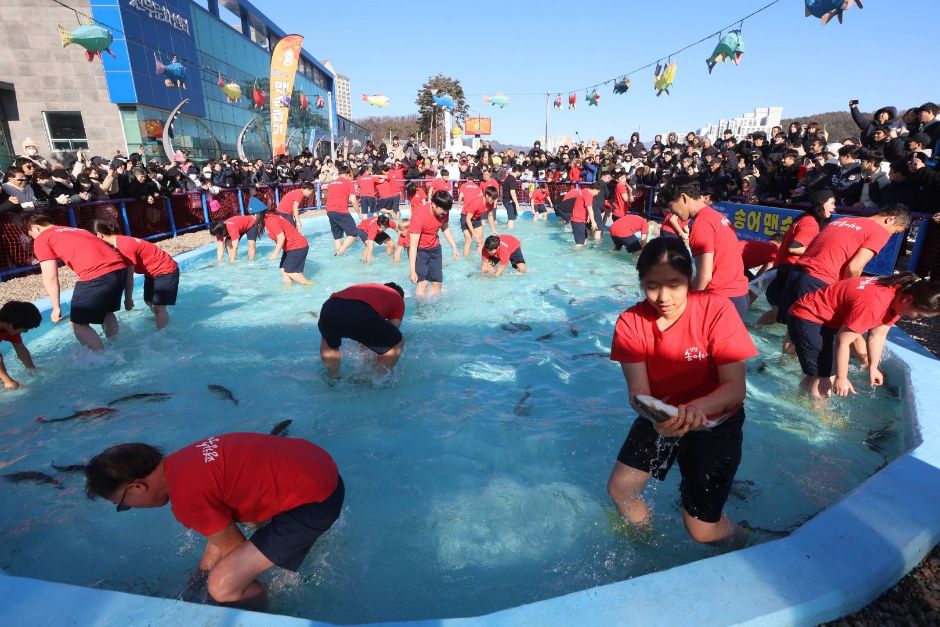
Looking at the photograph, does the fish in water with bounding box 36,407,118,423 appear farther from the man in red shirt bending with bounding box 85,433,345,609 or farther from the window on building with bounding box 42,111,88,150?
the window on building with bounding box 42,111,88,150

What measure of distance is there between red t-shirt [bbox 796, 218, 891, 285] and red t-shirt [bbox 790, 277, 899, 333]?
604 millimetres

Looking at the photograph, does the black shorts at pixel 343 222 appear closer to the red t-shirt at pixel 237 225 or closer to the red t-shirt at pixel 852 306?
the red t-shirt at pixel 237 225

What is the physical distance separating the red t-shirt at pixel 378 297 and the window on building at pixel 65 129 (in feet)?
78.4

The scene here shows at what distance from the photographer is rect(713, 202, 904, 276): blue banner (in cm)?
671

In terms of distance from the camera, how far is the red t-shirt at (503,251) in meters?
8.03

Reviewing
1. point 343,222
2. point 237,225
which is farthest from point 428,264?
point 237,225

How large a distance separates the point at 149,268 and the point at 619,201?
941 cm

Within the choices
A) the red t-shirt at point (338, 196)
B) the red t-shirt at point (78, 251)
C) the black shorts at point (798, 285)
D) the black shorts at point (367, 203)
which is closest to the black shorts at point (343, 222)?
the red t-shirt at point (338, 196)

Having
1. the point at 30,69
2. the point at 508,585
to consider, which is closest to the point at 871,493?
the point at 508,585

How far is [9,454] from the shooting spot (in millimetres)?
3699

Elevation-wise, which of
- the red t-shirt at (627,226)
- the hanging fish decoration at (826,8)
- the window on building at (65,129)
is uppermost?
the hanging fish decoration at (826,8)

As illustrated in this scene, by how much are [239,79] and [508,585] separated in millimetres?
37320

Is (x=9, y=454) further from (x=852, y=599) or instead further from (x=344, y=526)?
(x=852, y=599)

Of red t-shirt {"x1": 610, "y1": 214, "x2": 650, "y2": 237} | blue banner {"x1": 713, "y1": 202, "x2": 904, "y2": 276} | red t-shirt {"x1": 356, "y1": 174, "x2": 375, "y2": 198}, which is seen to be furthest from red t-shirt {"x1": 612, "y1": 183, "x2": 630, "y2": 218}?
red t-shirt {"x1": 356, "y1": 174, "x2": 375, "y2": 198}
